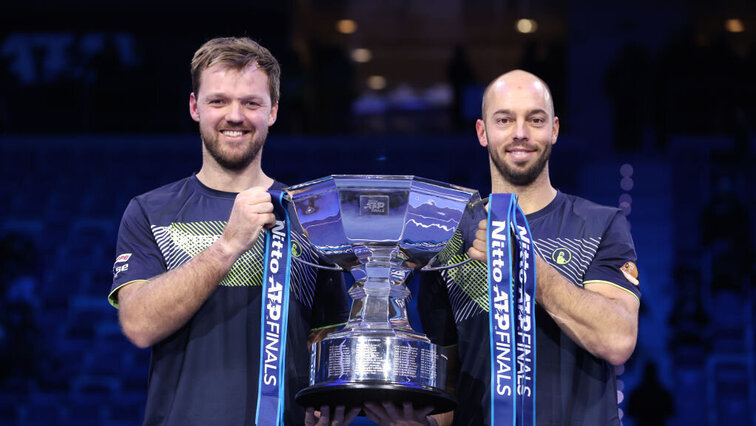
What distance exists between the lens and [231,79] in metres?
2.18

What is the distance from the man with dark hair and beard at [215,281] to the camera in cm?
204

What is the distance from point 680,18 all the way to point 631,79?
131 centimetres

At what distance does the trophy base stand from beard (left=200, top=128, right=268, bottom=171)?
1.94 feet

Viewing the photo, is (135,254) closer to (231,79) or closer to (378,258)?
(231,79)

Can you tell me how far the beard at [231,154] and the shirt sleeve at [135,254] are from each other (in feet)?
0.75

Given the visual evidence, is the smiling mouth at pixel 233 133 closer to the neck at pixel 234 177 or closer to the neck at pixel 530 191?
the neck at pixel 234 177

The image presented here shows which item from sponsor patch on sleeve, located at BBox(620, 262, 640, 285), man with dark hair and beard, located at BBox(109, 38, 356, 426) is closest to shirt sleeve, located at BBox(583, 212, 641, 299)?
sponsor patch on sleeve, located at BBox(620, 262, 640, 285)

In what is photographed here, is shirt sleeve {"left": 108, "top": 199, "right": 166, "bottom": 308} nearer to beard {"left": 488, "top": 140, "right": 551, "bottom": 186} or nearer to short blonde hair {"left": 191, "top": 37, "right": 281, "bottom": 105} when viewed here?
short blonde hair {"left": 191, "top": 37, "right": 281, "bottom": 105}

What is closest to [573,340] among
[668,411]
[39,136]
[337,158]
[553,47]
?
[668,411]

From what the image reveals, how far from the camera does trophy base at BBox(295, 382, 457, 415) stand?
1.83 meters

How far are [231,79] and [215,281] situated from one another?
48cm

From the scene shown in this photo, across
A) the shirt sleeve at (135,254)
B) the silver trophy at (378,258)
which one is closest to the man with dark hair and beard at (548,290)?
the silver trophy at (378,258)

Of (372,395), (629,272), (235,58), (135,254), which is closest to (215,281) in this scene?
(135,254)

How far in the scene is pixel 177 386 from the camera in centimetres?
211
